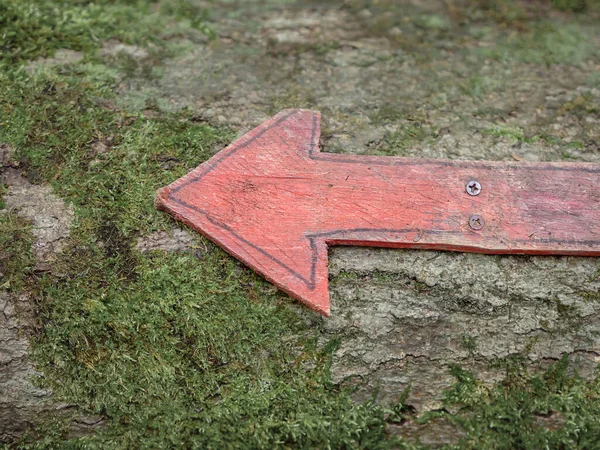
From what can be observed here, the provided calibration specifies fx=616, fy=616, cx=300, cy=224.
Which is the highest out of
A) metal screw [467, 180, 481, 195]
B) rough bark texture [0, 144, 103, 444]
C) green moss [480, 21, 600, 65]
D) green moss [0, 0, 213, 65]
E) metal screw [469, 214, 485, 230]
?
green moss [0, 0, 213, 65]

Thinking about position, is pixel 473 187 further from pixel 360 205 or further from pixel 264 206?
pixel 264 206

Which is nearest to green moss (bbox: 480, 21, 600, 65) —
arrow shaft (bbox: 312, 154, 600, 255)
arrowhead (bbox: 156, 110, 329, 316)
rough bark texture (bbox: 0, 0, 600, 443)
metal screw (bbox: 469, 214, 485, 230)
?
rough bark texture (bbox: 0, 0, 600, 443)

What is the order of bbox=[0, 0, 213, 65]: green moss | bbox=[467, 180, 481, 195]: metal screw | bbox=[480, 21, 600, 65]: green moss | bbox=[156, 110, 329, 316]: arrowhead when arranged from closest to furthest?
bbox=[156, 110, 329, 316]: arrowhead → bbox=[467, 180, 481, 195]: metal screw → bbox=[0, 0, 213, 65]: green moss → bbox=[480, 21, 600, 65]: green moss

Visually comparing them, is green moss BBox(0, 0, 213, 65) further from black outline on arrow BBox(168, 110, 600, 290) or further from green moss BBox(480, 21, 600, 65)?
green moss BBox(480, 21, 600, 65)

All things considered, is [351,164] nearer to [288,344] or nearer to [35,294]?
[288,344]

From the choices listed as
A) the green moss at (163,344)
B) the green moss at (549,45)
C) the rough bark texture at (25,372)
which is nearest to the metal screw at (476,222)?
the green moss at (163,344)

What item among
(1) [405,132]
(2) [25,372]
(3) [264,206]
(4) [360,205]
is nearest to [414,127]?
(1) [405,132]

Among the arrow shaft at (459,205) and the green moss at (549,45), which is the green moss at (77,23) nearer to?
the arrow shaft at (459,205)
